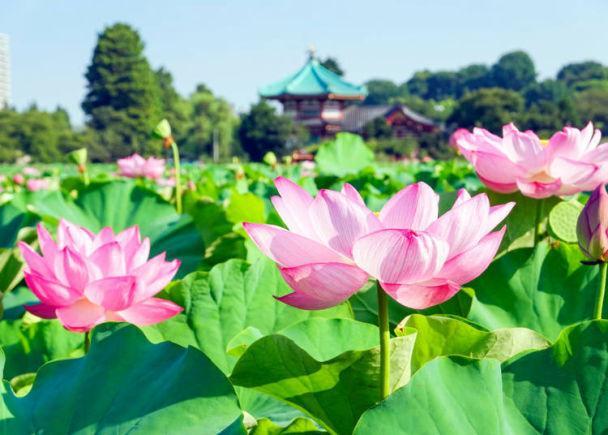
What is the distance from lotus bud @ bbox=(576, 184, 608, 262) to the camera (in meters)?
0.65

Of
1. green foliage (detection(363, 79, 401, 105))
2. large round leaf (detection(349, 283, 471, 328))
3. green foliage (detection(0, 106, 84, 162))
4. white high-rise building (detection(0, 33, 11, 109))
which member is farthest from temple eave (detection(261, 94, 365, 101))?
white high-rise building (detection(0, 33, 11, 109))

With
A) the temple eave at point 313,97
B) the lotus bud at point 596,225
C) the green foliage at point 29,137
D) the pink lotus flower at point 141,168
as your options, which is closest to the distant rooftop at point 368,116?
the temple eave at point 313,97

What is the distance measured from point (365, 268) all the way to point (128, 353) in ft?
0.68

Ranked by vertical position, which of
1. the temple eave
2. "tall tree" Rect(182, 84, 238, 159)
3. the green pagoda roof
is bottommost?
"tall tree" Rect(182, 84, 238, 159)

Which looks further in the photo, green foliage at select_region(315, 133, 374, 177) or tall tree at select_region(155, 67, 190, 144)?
tall tree at select_region(155, 67, 190, 144)

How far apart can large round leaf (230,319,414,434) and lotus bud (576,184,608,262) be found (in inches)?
8.5

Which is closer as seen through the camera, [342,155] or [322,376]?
[322,376]

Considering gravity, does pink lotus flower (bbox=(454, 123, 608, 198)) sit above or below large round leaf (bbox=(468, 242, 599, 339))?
above

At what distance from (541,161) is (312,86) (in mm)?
30919

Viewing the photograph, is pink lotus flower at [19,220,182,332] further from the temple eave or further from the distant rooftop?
the distant rooftop

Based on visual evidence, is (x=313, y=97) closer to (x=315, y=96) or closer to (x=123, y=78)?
(x=315, y=96)

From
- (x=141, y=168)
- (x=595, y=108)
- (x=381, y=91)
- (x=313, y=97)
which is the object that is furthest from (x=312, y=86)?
(x=381, y=91)

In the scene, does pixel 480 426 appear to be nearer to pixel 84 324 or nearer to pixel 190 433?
pixel 190 433

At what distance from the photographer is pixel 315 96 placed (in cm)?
3122
